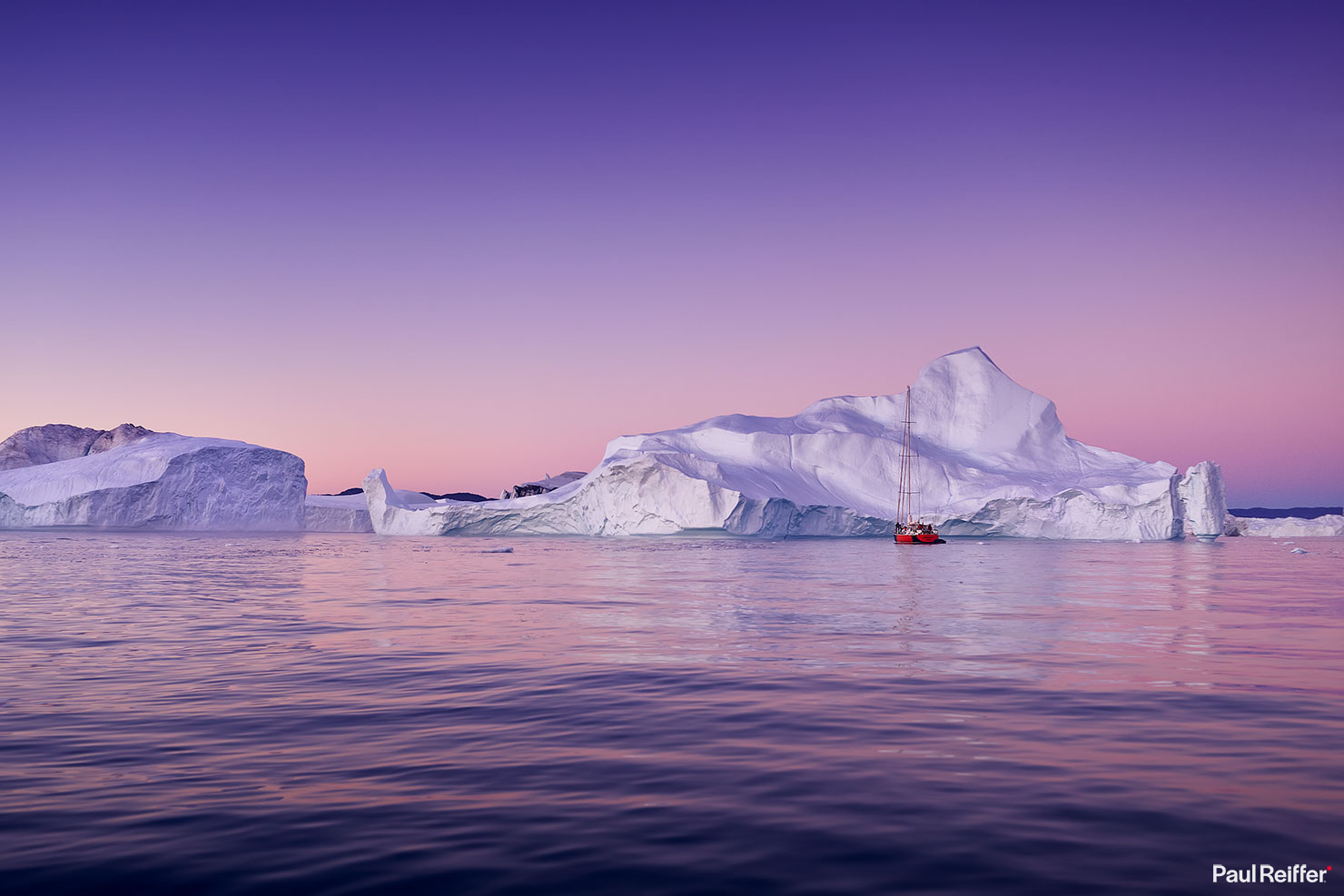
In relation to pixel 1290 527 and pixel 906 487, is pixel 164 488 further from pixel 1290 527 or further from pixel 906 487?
pixel 1290 527

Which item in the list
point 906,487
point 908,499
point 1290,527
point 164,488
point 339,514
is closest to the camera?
point 908,499

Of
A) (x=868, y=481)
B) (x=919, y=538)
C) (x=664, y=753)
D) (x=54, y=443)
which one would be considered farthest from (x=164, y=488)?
(x=54, y=443)

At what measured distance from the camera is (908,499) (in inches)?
2507

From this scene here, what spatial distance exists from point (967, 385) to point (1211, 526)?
19.8m

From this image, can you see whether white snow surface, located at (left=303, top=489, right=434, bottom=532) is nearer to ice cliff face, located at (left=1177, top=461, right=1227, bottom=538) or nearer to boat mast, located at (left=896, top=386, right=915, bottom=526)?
boat mast, located at (left=896, top=386, right=915, bottom=526)

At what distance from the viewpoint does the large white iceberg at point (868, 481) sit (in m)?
58.9

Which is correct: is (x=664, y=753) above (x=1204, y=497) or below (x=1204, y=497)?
below

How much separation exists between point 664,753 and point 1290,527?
103m

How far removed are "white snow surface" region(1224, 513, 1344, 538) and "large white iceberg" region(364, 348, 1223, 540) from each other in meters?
28.1

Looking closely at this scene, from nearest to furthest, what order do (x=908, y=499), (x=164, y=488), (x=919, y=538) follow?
1. (x=919, y=538)
2. (x=908, y=499)
3. (x=164, y=488)

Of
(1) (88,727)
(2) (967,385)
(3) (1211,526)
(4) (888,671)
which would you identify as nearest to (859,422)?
(2) (967,385)

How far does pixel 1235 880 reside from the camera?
3941mm

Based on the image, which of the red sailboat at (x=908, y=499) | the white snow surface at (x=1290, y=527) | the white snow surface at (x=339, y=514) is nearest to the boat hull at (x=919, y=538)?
the red sailboat at (x=908, y=499)

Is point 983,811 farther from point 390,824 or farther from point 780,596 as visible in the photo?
point 780,596
